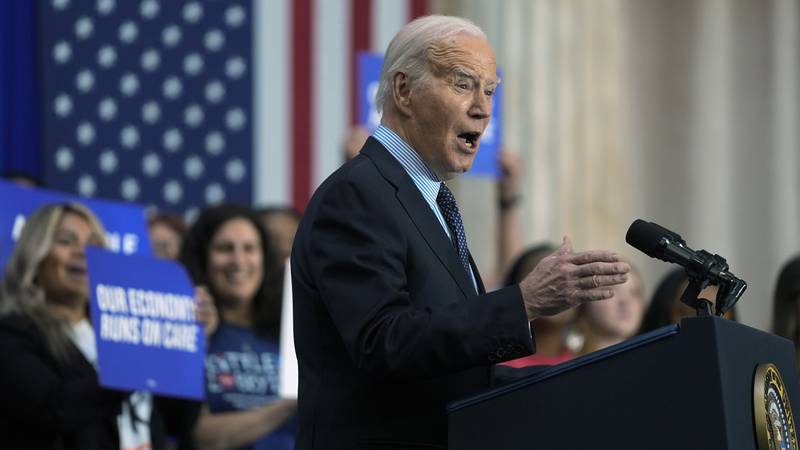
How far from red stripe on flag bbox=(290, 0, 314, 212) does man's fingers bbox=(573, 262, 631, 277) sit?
256 inches

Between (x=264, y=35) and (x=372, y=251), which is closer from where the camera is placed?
(x=372, y=251)

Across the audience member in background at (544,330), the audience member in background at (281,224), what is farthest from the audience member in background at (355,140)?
the audience member in background at (544,330)

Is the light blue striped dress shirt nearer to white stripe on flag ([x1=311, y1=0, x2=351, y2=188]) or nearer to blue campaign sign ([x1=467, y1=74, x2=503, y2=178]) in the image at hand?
blue campaign sign ([x1=467, y1=74, x2=503, y2=178])

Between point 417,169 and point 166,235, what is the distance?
3.85m

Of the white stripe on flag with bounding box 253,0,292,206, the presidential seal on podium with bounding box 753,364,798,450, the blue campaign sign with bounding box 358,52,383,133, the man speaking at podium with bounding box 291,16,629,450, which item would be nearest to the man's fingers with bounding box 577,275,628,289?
the man speaking at podium with bounding box 291,16,629,450

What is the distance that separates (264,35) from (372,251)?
6.49 meters

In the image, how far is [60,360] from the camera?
14.0 feet

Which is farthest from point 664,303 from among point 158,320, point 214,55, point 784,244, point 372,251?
point 784,244

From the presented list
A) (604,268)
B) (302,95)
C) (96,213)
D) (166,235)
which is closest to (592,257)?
(604,268)

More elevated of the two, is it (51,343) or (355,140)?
(355,140)

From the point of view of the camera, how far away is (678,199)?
11.3 metres

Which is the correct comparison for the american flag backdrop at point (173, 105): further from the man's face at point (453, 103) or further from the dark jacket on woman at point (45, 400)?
the man's face at point (453, 103)

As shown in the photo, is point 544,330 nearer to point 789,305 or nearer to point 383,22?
point 789,305

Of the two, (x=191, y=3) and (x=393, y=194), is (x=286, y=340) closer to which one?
(x=393, y=194)
